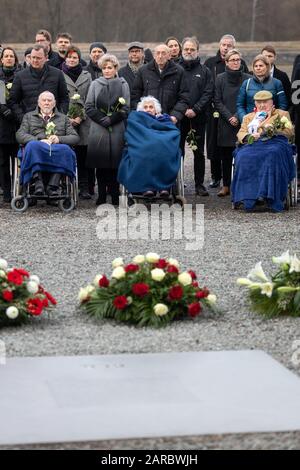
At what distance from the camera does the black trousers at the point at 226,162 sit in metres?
14.9

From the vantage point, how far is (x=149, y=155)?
13.6 m

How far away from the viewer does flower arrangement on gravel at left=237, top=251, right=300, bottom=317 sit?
26.7ft

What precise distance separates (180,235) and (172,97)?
2916 mm

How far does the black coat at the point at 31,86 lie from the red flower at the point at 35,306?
20.1ft

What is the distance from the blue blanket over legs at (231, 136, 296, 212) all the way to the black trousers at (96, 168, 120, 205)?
1.42m

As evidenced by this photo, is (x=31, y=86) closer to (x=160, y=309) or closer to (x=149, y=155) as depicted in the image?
(x=149, y=155)

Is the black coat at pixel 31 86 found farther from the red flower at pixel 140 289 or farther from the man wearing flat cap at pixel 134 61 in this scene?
the red flower at pixel 140 289

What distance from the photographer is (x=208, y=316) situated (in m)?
8.24

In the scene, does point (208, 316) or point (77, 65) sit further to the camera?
point (77, 65)

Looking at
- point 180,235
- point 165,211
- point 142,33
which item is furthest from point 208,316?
point 142,33

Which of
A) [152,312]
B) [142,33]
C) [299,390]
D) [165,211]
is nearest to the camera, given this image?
[299,390]

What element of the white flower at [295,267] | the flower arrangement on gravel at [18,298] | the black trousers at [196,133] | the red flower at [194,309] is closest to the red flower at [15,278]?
the flower arrangement on gravel at [18,298]

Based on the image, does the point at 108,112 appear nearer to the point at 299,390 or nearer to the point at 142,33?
the point at 299,390

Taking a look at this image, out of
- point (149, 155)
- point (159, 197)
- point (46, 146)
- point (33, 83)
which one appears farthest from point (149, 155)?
point (33, 83)
